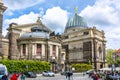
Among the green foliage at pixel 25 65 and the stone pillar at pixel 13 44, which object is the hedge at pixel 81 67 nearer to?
the green foliage at pixel 25 65

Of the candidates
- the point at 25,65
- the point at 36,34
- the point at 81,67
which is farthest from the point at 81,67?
the point at 25,65

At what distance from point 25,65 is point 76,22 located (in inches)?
2106

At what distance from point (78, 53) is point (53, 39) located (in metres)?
21.8

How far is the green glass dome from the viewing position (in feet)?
385

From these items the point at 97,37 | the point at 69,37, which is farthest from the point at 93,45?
the point at 69,37

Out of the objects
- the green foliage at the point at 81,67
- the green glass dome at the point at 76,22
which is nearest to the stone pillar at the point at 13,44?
the green foliage at the point at 81,67

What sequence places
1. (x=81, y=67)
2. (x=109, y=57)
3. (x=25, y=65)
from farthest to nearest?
(x=109, y=57), (x=81, y=67), (x=25, y=65)

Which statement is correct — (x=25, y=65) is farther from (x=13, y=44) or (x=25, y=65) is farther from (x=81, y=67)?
(x=81, y=67)

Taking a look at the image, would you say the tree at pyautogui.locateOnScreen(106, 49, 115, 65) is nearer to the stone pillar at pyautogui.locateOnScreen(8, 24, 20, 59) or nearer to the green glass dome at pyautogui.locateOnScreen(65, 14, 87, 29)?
the green glass dome at pyautogui.locateOnScreen(65, 14, 87, 29)

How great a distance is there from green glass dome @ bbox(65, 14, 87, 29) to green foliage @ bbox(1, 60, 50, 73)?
4590 centimetres

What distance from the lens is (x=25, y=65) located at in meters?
69.8

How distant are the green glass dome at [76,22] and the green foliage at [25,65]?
151ft

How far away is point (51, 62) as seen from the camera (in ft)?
267

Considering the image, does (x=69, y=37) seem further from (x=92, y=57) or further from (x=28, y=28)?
(x=28, y=28)
